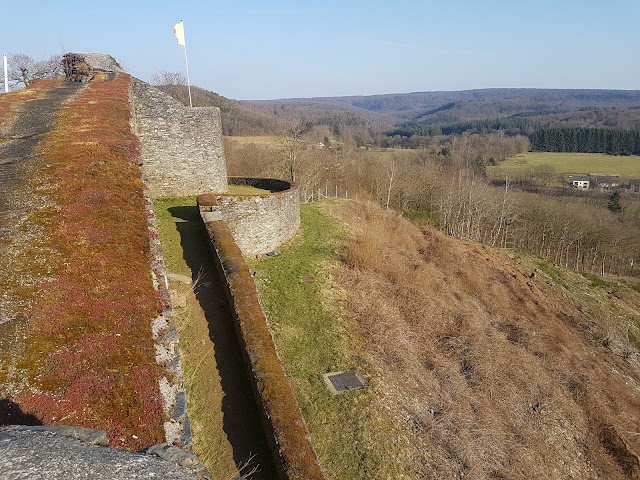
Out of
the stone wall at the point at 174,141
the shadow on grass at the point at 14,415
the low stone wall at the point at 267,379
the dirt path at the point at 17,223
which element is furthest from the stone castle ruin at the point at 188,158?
the shadow on grass at the point at 14,415

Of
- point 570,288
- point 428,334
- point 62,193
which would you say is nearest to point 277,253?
point 428,334

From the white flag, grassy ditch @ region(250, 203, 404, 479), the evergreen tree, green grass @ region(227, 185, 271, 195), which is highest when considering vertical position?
the white flag

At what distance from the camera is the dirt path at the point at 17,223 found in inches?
206

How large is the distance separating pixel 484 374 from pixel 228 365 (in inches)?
297

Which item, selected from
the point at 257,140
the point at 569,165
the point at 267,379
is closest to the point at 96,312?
the point at 267,379

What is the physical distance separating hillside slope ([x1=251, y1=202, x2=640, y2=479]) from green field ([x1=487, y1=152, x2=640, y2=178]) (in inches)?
2036

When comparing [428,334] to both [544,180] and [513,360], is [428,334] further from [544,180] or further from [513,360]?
[544,180]

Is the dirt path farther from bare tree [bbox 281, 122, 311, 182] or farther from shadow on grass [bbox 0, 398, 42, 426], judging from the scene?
bare tree [bbox 281, 122, 311, 182]

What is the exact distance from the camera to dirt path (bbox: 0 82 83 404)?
5.24 metres

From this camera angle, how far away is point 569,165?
254 ft

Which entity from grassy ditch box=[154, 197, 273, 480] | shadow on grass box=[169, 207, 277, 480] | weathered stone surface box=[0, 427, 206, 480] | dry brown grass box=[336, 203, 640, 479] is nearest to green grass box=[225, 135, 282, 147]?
dry brown grass box=[336, 203, 640, 479]

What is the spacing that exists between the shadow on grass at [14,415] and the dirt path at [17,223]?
3 cm

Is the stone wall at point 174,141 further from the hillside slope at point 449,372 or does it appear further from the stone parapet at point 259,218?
the hillside slope at point 449,372

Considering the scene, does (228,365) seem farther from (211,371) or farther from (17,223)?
(17,223)
